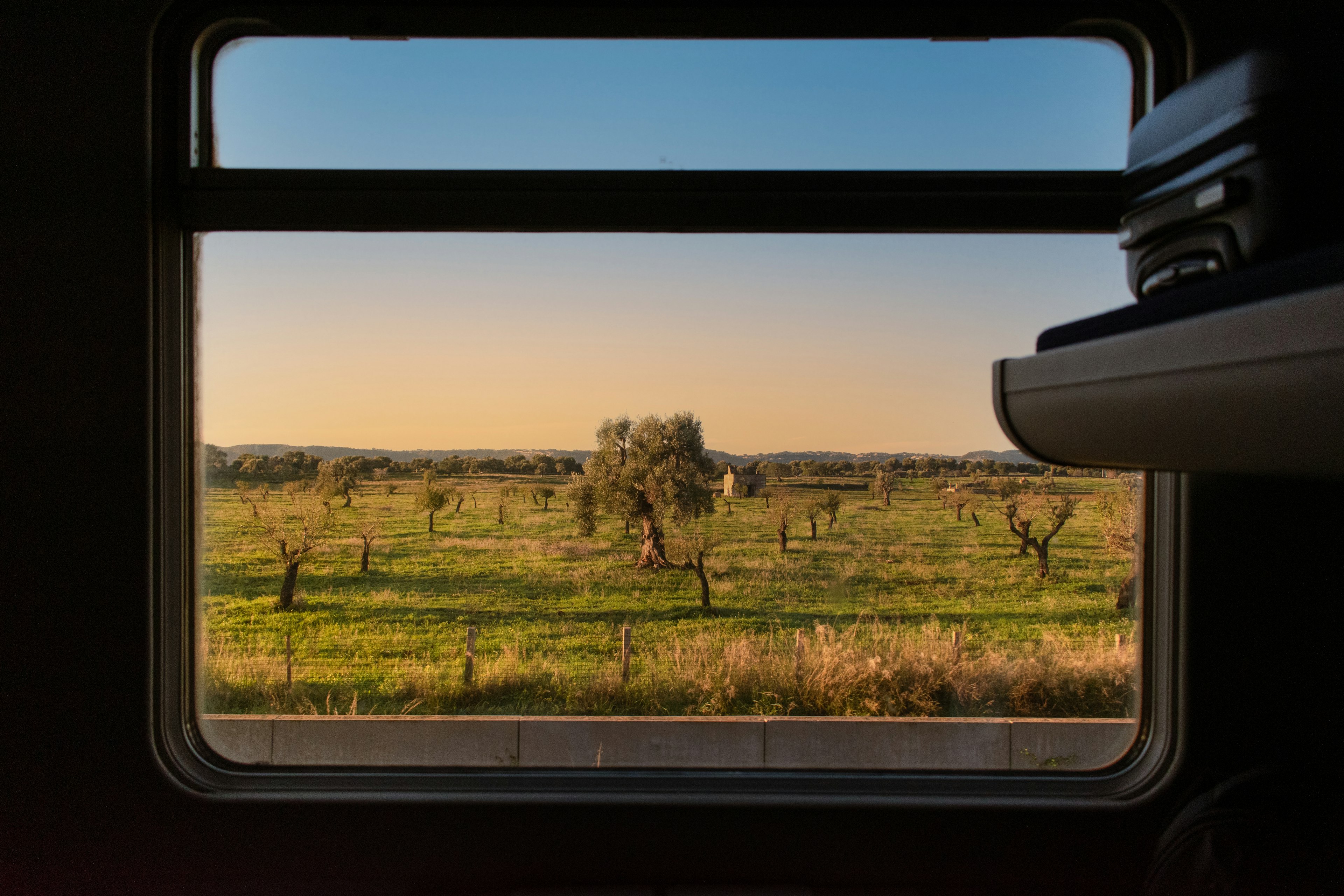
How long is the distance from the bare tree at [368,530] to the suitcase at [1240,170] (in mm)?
1639

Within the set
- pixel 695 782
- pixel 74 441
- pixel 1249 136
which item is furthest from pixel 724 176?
pixel 74 441

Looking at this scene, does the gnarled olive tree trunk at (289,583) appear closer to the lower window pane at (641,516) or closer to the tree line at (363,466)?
the lower window pane at (641,516)

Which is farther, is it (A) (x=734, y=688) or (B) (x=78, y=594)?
(A) (x=734, y=688)

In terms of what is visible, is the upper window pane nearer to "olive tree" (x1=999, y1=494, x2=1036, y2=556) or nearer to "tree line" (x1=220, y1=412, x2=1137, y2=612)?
"tree line" (x1=220, y1=412, x2=1137, y2=612)

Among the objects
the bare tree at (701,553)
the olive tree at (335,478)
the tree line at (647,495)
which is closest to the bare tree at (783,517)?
the tree line at (647,495)

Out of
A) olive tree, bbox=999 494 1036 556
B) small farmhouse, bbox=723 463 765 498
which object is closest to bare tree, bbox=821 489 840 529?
small farmhouse, bbox=723 463 765 498

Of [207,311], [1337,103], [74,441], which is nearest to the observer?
[1337,103]

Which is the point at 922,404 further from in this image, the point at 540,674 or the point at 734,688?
the point at 540,674

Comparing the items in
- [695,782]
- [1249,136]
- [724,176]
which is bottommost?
[695,782]

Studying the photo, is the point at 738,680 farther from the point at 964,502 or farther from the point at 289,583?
the point at 289,583

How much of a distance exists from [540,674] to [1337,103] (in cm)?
168

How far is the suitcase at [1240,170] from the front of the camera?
819 mm

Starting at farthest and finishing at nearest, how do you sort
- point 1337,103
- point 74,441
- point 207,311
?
point 207,311
point 74,441
point 1337,103

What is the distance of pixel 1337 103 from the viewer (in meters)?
0.81
